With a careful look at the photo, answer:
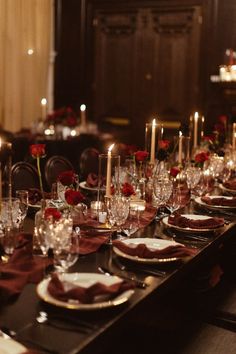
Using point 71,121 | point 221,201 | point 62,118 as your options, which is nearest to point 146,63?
point 62,118

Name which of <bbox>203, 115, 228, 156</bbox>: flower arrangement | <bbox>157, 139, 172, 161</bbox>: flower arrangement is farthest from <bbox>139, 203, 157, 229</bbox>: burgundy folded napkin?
<bbox>203, 115, 228, 156</bbox>: flower arrangement

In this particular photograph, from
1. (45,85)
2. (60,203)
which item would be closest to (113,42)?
(45,85)

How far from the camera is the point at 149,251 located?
1929 mm

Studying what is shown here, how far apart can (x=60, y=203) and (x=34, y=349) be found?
126 cm

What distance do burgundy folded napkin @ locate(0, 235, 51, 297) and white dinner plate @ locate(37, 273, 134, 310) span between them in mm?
81

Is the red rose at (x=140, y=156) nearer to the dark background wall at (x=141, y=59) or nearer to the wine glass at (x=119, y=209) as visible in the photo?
the wine glass at (x=119, y=209)

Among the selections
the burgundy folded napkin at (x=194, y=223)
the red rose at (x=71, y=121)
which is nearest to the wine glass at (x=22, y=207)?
the burgundy folded napkin at (x=194, y=223)

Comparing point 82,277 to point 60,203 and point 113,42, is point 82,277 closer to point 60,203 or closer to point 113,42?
point 60,203

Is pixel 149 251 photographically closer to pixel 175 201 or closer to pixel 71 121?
pixel 175 201

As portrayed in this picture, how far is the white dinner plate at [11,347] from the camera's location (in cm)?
128

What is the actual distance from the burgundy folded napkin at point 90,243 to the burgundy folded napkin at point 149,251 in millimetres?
103

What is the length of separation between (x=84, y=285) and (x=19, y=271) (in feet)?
0.75

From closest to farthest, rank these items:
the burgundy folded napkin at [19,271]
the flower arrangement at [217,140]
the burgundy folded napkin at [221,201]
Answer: the burgundy folded napkin at [19,271], the burgundy folded napkin at [221,201], the flower arrangement at [217,140]

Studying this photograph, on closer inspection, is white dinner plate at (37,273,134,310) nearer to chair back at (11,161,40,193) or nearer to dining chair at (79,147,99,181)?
chair back at (11,161,40,193)
